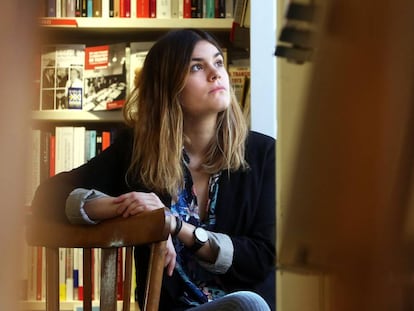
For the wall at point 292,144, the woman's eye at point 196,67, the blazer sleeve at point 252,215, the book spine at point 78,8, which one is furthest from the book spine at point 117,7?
the wall at point 292,144

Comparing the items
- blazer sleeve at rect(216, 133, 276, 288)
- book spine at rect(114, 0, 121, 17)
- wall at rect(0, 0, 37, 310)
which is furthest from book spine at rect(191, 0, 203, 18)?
wall at rect(0, 0, 37, 310)

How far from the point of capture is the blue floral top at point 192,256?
109 cm

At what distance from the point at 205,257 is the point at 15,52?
821mm

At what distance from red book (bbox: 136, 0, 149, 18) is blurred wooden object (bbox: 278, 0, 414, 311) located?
1549mm

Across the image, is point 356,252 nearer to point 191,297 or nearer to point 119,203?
point 119,203

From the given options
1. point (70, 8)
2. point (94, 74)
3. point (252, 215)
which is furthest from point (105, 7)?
point (252, 215)

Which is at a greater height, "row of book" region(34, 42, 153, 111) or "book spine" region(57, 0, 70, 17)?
"book spine" region(57, 0, 70, 17)

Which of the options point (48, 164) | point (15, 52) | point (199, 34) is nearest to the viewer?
point (15, 52)

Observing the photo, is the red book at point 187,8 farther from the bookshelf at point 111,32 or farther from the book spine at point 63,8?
the book spine at point 63,8

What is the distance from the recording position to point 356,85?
0.88 ft

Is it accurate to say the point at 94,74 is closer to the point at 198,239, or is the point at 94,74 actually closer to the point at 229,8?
the point at 229,8

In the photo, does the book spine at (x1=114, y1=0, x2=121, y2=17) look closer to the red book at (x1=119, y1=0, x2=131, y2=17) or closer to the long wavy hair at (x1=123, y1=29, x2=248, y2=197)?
the red book at (x1=119, y1=0, x2=131, y2=17)

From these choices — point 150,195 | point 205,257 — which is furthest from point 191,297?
point 150,195

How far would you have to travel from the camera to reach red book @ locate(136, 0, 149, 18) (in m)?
1.77
